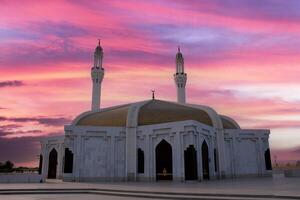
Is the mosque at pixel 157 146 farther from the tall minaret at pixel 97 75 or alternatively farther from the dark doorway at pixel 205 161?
the tall minaret at pixel 97 75

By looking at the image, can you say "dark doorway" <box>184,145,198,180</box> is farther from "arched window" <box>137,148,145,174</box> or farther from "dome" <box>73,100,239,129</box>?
"arched window" <box>137,148,145,174</box>

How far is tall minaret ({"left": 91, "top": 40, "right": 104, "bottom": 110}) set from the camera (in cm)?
4627

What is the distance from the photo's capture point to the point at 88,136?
3478 cm

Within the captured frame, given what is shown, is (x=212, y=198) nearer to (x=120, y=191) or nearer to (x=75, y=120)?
(x=120, y=191)

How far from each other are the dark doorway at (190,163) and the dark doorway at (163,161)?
6.71 feet

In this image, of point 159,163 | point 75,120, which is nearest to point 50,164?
point 75,120

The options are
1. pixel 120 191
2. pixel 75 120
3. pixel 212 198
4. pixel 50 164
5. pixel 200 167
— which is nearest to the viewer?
pixel 212 198

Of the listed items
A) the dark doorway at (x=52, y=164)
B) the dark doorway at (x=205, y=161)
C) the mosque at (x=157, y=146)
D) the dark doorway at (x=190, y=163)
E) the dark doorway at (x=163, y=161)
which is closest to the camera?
the dark doorway at (x=190, y=163)

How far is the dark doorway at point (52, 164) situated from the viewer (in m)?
41.4

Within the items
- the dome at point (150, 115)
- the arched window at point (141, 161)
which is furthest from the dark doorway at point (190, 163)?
the arched window at point (141, 161)

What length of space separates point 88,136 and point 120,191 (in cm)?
1612

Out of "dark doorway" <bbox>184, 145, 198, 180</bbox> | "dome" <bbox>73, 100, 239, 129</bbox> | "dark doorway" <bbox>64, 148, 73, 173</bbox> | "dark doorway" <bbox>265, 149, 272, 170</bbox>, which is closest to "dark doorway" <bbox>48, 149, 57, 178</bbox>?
"dome" <bbox>73, 100, 239, 129</bbox>

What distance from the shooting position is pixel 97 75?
156 feet

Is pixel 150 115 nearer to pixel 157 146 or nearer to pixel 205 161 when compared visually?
pixel 157 146
